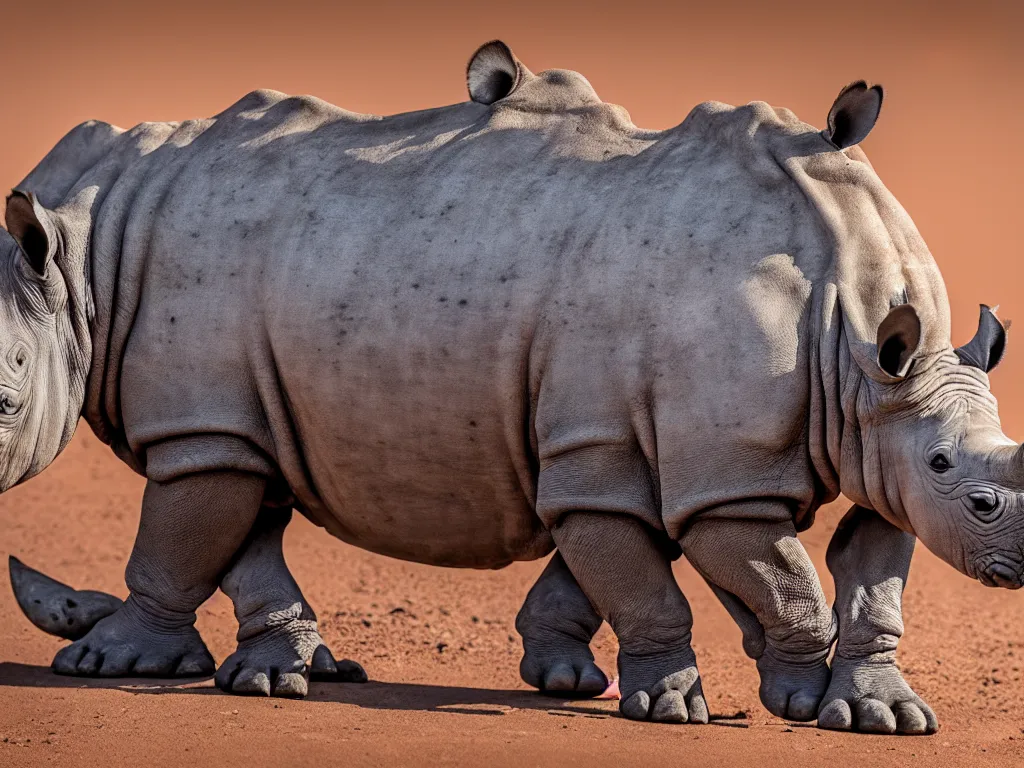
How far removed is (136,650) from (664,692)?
2.48 metres

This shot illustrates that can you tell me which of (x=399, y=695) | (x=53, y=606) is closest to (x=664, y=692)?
(x=399, y=695)

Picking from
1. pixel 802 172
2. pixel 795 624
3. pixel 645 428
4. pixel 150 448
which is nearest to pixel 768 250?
pixel 802 172

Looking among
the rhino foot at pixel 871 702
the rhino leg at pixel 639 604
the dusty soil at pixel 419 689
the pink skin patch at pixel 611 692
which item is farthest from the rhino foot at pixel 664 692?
the pink skin patch at pixel 611 692

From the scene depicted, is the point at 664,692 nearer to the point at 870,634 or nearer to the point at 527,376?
the point at 870,634

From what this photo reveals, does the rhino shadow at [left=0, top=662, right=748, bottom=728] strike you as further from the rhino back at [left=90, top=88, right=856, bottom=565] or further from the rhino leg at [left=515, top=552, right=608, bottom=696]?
the rhino back at [left=90, top=88, right=856, bottom=565]

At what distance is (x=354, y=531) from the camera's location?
298 inches

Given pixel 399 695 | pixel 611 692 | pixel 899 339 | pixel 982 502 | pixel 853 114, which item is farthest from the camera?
pixel 611 692

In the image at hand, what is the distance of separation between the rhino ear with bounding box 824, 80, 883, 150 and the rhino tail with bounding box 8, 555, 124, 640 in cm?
402

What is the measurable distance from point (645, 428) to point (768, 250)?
865 mm

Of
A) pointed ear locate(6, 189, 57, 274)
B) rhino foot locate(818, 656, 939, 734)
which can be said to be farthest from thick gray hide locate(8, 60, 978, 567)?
rhino foot locate(818, 656, 939, 734)

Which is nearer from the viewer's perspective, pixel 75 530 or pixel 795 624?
pixel 795 624

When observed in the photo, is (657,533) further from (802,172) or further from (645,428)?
(802,172)

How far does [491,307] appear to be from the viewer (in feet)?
22.2

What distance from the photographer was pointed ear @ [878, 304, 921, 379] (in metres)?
6.08
